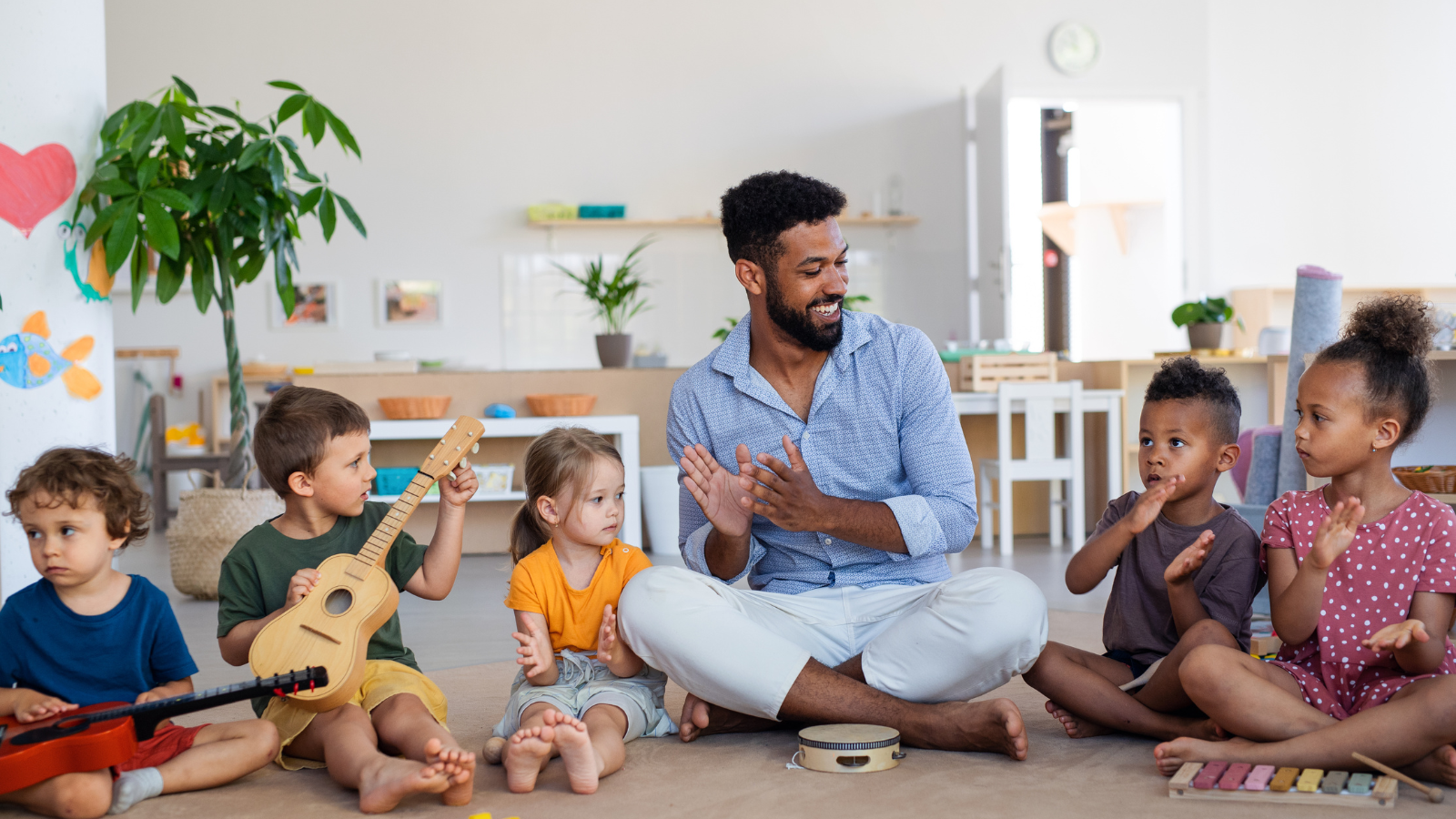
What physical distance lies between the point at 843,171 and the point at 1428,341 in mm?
5639

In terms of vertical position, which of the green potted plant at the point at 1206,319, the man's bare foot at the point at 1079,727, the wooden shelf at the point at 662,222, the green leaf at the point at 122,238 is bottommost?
the man's bare foot at the point at 1079,727

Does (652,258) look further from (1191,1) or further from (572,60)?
(1191,1)

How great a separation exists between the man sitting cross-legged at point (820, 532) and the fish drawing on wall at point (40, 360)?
200cm

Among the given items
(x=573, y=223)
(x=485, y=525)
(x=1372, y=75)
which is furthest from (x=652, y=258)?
(x=1372, y=75)

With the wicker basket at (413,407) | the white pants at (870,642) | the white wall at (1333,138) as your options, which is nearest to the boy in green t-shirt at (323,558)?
the white pants at (870,642)

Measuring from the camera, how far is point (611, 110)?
23.3 ft

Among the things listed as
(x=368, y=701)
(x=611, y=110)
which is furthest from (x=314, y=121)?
(x=611, y=110)

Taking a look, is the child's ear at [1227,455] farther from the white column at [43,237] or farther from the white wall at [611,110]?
the white wall at [611,110]

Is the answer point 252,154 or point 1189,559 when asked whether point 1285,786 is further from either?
point 252,154

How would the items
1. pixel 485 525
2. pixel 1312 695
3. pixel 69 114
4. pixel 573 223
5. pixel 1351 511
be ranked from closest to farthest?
pixel 1351 511 → pixel 1312 695 → pixel 69 114 → pixel 485 525 → pixel 573 223

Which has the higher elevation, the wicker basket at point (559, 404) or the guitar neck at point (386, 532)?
the wicker basket at point (559, 404)

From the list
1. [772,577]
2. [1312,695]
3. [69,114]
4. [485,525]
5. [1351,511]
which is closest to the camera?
[1351,511]

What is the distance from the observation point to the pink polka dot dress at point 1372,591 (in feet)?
5.38

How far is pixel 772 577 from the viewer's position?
6.72ft
